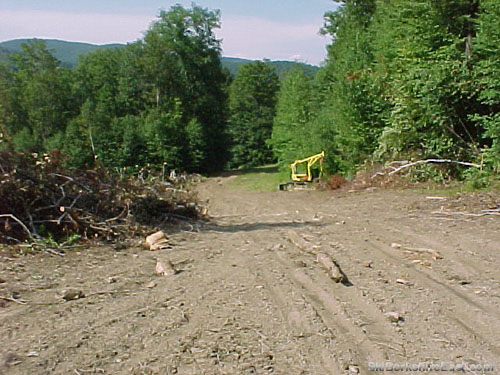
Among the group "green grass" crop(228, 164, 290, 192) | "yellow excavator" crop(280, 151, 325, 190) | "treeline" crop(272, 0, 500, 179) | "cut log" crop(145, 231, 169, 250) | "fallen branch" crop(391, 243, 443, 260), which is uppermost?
"treeline" crop(272, 0, 500, 179)

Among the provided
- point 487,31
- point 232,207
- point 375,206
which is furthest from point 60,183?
point 487,31

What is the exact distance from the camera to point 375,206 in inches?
440

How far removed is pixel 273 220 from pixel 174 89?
96.7 ft

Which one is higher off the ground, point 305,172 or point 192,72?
point 192,72

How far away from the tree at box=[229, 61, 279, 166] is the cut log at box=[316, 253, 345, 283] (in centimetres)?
3887

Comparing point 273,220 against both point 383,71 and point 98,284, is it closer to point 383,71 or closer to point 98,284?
point 98,284

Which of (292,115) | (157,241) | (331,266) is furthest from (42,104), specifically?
(331,266)

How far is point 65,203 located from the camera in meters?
7.32

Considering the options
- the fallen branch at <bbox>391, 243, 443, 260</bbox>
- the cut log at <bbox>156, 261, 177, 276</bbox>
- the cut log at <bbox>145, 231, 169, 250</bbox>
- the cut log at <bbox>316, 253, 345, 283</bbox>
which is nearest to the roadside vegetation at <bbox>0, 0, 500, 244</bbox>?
the cut log at <bbox>145, 231, 169, 250</bbox>

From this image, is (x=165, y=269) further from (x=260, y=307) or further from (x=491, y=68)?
(x=491, y=68)

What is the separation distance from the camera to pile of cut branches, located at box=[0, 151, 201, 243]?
22.4 feet

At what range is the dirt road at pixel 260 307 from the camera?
363 centimetres

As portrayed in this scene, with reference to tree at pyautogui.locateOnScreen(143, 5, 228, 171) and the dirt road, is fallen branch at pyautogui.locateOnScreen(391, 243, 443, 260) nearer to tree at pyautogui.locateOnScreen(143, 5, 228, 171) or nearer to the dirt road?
the dirt road

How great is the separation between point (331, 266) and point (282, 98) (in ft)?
83.6
